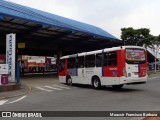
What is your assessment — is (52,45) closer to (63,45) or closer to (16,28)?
(63,45)

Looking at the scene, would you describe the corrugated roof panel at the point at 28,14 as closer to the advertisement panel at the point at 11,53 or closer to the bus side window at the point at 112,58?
the advertisement panel at the point at 11,53

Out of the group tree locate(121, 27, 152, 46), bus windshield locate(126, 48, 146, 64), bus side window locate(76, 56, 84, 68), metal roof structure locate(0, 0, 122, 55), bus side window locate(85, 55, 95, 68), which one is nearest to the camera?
bus windshield locate(126, 48, 146, 64)

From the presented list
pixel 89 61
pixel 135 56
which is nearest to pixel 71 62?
pixel 89 61

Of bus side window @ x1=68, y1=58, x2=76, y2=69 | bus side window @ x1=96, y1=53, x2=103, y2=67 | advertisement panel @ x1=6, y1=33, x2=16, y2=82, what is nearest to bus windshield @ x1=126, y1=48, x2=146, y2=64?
bus side window @ x1=96, y1=53, x2=103, y2=67

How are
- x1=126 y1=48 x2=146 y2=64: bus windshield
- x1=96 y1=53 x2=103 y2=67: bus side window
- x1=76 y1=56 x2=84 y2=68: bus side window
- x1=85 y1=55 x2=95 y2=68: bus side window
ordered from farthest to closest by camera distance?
x1=76 y1=56 x2=84 y2=68: bus side window, x1=85 y1=55 x2=95 y2=68: bus side window, x1=96 y1=53 x2=103 y2=67: bus side window, x1=126 y1=48 x2=146 y2=64: bus windshield

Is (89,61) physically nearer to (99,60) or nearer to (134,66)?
(99,60)

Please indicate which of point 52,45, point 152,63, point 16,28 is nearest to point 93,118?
point 16,28

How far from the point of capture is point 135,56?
1911 centimetres

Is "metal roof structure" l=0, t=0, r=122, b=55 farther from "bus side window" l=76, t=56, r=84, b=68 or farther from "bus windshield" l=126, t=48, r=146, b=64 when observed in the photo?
"bus windshield" l=126, t=48, r=146, b=64

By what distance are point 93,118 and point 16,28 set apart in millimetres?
27697

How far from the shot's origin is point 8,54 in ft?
73.6

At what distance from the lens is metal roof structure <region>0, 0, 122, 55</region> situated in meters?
32.6

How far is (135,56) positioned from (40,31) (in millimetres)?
20984

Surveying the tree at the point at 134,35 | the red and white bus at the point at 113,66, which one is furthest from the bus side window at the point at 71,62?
the tree at the point at 134,35
